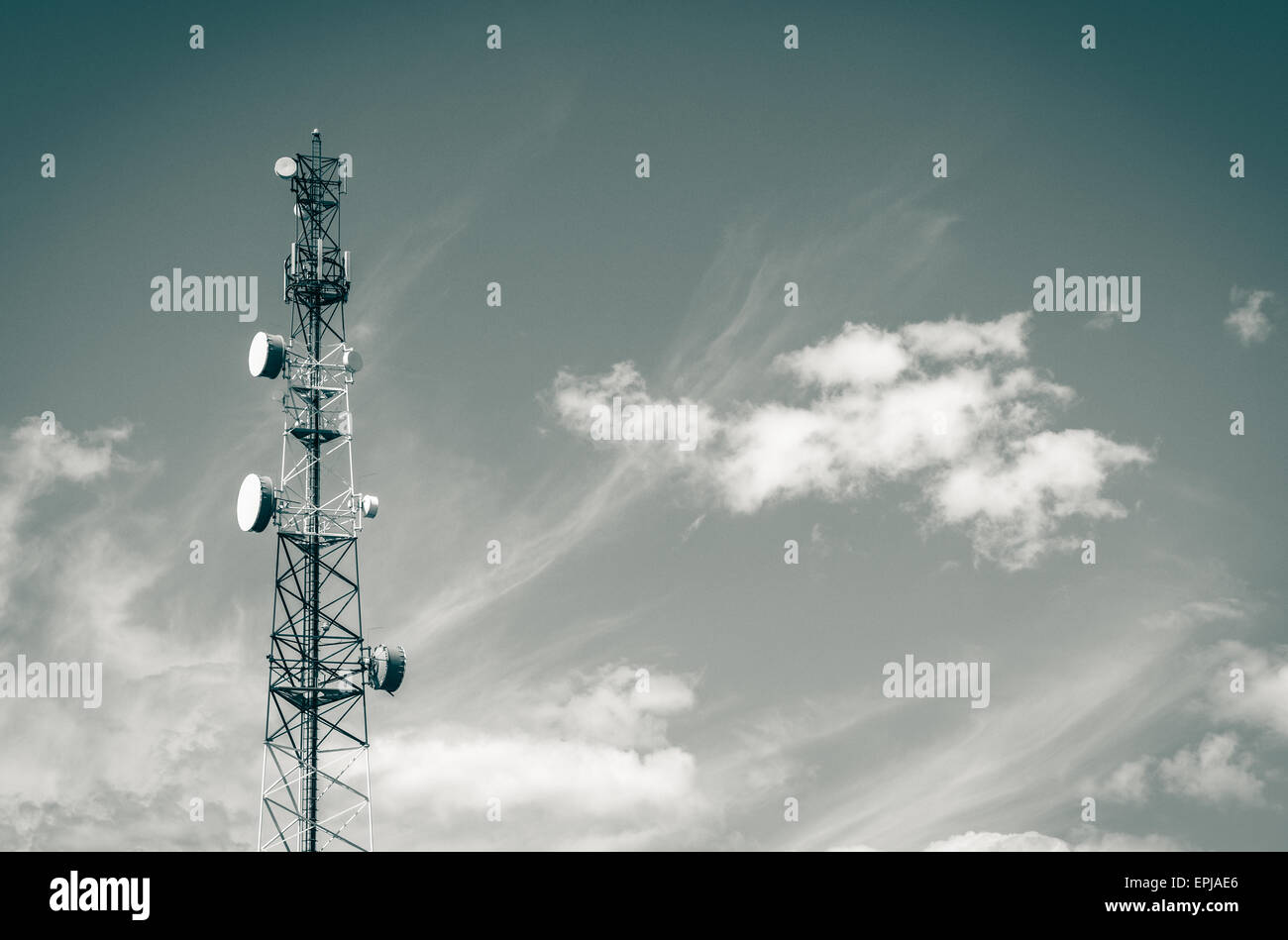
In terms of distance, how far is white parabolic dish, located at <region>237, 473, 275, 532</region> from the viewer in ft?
268

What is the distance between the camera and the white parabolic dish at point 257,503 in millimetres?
81688

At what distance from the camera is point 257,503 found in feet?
268

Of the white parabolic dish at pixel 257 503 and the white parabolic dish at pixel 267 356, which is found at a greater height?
the white parabolic dish at pixel 267 356

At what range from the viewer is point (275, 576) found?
8225cm

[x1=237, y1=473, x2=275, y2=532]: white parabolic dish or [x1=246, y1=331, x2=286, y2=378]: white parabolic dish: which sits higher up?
[x1=246, y1=331, x2=286, y2=378]: white parabolic dish
